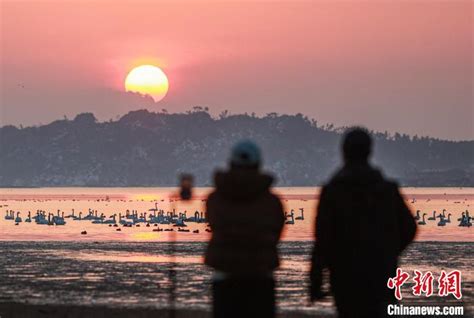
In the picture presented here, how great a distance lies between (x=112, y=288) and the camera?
32.2 m

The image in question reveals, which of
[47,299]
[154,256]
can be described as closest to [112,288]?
[47,299]

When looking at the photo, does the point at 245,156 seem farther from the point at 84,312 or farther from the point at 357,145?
the point at 84,312

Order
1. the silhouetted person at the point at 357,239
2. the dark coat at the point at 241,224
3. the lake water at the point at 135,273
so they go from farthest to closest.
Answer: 1. the lake water at the point at 135,273
2. the silhouetted person at the point at 357,239
3. the dark coat at the point at 241,224

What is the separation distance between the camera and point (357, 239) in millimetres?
8281

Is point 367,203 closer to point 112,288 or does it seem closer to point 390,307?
point 390,307

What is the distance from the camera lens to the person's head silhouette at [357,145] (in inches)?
328

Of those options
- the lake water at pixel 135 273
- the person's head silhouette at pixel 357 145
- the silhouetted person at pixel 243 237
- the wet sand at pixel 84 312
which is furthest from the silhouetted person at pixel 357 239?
the lake water at pixel 135 273

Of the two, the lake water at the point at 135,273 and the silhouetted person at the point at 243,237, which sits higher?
the silhouetted person at the point at 243,237

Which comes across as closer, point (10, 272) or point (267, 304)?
point (267, 304)

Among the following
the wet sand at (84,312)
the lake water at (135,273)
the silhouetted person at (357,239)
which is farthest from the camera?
the lake water at (135,273)

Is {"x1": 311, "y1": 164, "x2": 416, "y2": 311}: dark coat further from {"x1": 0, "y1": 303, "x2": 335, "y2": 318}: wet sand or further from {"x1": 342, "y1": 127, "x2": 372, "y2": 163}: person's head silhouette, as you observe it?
{"x1": 0, "y1": 303, "x2": 335, "y2": 318}: wet sand

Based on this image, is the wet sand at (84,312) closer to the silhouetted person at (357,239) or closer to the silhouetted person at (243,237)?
the silhouetted person at (357,239)

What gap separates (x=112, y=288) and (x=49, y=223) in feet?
260

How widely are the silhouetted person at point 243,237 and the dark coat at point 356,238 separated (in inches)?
17.7
